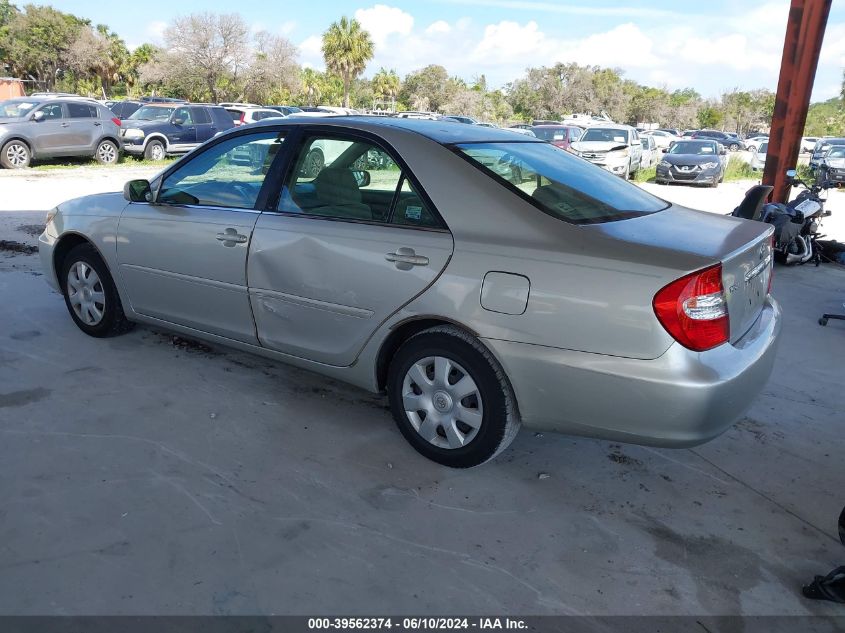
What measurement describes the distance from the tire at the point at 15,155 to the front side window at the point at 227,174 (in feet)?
44.9

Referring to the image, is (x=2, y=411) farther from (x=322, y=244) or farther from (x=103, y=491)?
(x=322, y=244)

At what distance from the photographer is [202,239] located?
3.91 m

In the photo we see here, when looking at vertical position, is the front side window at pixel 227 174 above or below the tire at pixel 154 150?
below

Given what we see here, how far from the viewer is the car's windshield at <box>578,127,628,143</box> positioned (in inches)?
760

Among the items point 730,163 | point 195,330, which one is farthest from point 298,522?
point 730,163

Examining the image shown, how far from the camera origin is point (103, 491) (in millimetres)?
2984

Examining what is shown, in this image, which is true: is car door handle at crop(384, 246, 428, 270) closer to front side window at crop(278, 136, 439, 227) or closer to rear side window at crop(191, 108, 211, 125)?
front side window at crop(278, 136, 439, 227)

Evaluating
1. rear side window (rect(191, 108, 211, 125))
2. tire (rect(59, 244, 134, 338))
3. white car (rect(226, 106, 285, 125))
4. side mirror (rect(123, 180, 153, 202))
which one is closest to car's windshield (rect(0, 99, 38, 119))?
rear side window (rect(191, 108, 211, 125))

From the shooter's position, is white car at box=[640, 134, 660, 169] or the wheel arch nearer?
the wheel arch

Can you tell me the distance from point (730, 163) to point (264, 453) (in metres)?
24.6

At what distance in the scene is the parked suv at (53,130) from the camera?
15375 mm

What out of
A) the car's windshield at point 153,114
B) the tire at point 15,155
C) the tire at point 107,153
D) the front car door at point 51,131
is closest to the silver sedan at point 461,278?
the tire at point 15,155

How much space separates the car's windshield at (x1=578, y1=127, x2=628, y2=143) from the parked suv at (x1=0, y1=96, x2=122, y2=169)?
12.8 meters

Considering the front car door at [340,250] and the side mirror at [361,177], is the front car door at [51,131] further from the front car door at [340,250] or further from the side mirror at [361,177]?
the side mirror at [361,177]
